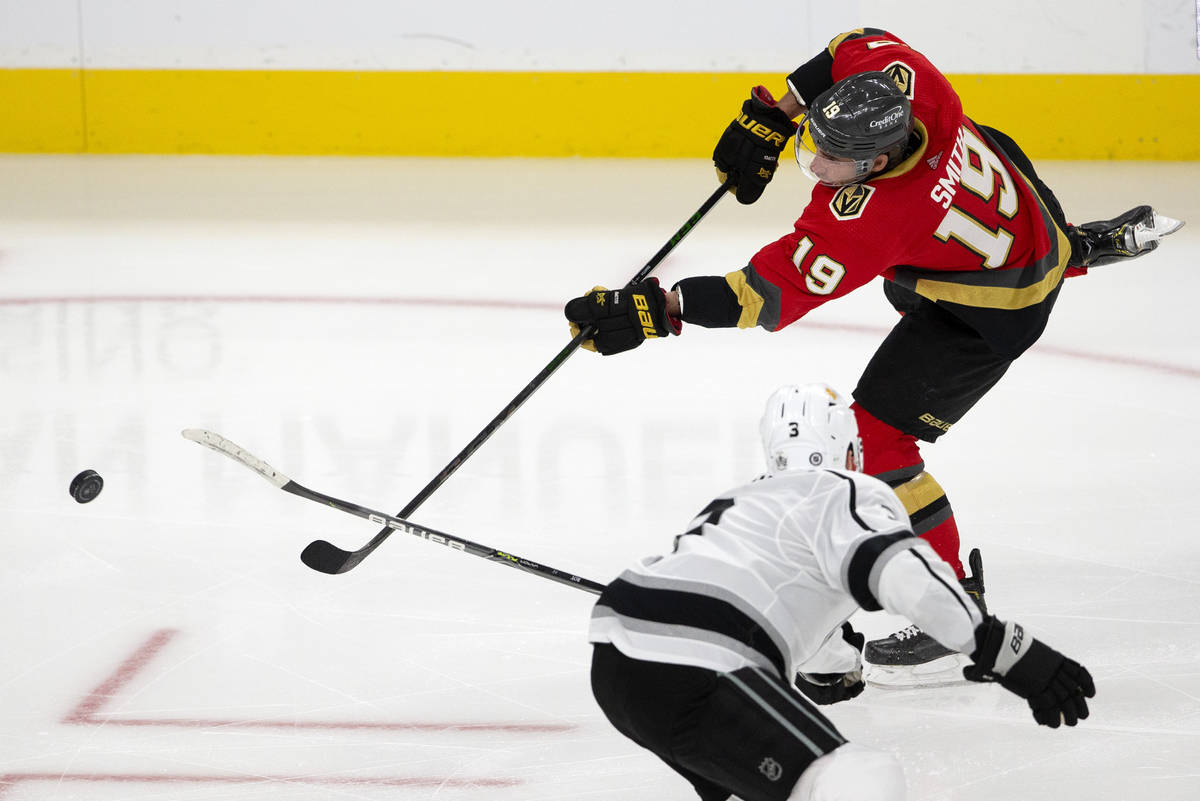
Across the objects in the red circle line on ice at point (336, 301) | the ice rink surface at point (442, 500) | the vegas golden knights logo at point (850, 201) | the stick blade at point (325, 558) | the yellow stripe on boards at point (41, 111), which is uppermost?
the vegas golden knights logo at point (850, 201)

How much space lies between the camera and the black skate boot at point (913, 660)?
106 inches

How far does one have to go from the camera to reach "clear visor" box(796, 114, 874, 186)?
8.37 feet

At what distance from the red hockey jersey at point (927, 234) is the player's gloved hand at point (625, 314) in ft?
0.42

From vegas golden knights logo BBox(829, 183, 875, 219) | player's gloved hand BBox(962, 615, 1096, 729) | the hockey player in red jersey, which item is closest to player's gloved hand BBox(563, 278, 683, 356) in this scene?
the hockey player in red jersey

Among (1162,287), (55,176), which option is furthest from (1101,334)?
(55,176)

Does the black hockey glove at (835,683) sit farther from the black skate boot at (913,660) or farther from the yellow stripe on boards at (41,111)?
the yellow stripe on boards at (41,111)

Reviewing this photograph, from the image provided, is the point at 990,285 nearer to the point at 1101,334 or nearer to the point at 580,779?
the point at 580,779

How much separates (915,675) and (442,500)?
1.30 m

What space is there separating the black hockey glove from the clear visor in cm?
75

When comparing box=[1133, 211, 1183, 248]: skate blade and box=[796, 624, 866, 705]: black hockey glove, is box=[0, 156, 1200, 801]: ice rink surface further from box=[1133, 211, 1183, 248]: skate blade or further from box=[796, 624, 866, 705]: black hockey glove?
box=[1133, 211, 1183, 248]: skate blade

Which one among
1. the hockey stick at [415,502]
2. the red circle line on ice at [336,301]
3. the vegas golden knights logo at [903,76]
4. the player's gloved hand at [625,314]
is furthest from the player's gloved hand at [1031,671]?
the red circle line on ice at [336,301]

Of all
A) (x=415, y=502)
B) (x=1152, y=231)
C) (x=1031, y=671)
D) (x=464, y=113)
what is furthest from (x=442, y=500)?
(x=464, y=113)

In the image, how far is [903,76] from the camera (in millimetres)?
2779

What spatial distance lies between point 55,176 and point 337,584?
5.53m
